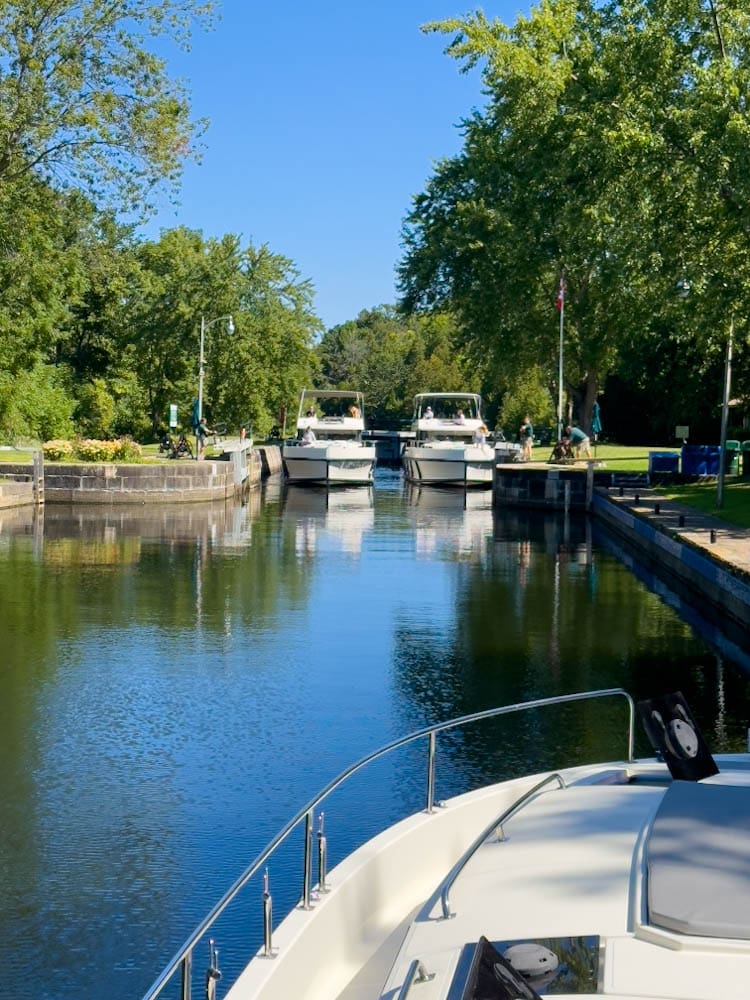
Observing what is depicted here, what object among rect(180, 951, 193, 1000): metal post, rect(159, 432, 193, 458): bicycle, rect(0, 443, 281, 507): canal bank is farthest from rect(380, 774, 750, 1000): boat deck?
rect(159, 432, 193, 458): bicycle

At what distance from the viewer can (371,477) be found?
51469 mm

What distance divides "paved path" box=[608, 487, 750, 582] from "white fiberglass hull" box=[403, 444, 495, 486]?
14.1 m

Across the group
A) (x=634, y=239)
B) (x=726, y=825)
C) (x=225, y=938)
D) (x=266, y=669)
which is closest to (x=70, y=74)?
(x=634, y=239)

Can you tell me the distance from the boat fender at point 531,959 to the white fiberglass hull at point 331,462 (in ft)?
150

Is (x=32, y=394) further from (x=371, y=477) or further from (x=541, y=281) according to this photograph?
(x=541, y=281)

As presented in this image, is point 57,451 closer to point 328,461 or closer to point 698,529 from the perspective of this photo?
point 328,461

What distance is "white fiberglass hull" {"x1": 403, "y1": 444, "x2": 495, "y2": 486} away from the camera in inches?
1987

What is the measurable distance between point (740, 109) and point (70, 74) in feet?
65.8

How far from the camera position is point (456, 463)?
5059 cm

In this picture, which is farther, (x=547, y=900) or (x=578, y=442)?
(x=578, y=442)

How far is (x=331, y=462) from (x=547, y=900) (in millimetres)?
45539

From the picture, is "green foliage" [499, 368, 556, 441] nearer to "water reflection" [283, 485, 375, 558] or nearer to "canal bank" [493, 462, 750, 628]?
"water reflection" [283, 485, 375, 558]

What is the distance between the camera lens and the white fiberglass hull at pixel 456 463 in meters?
50.5

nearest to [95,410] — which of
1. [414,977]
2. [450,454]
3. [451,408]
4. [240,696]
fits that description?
[451,408]
